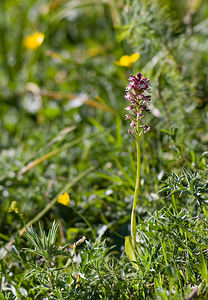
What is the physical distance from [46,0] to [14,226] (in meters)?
2.69

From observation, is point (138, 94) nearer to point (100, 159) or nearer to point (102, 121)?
point (100, 159)

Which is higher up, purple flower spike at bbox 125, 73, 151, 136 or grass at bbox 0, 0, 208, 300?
purple flower spike at bbox 125, 73, 151, 136

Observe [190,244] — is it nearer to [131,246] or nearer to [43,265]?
[131,246]

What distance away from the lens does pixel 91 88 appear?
2789mm

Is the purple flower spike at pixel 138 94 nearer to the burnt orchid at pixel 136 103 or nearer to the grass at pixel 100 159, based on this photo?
the burnt orchid at pixel 136 103

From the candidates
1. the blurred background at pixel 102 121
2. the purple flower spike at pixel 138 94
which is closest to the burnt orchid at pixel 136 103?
the purple flower spike at pixel 138 94

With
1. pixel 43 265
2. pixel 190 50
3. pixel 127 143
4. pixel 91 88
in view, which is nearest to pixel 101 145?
pixel 127 143

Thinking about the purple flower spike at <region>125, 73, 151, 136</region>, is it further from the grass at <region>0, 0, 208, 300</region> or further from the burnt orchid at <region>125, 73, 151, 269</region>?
the grass at <region>0, 0, 208, 300</region>

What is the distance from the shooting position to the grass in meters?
1.22

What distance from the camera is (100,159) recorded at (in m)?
2.12

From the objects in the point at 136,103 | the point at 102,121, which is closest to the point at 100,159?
the point at 102,121

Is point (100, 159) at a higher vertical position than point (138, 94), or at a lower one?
lower

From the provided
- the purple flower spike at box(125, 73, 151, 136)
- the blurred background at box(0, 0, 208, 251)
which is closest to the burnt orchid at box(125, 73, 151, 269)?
the purple flower spike at box(125, 73, 151, 136)

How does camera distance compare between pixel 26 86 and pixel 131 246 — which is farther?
pixel 26 86
